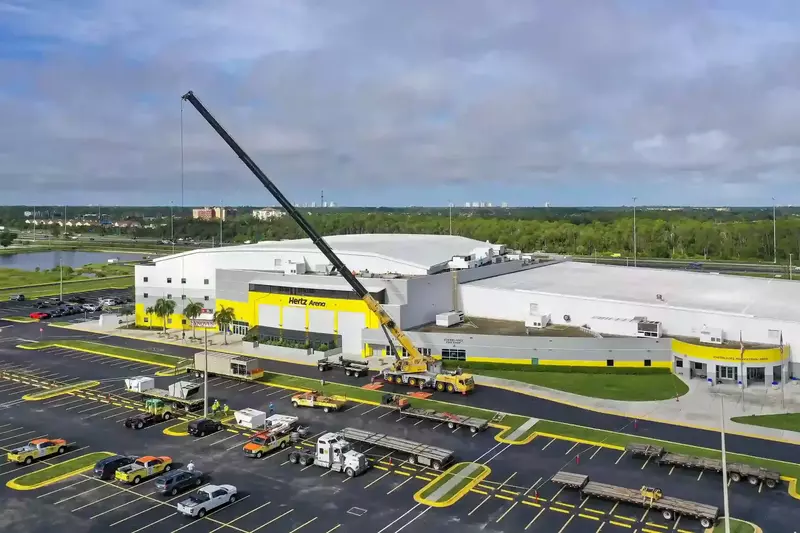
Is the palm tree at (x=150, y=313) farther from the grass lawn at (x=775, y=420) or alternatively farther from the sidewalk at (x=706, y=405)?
the grass lawn at (x=775, y=420)

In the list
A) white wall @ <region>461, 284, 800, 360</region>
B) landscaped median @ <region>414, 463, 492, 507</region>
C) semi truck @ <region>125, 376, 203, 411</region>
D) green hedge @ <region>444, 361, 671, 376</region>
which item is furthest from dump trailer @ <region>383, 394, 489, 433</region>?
white wall @ <region>461, 284, 800, 360</region>

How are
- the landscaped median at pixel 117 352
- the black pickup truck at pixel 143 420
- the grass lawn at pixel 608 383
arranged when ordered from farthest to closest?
the landscaped median at pixel 117 352, the grass lawn at pixel 608 383, the black pickup truck at pixel 143 420

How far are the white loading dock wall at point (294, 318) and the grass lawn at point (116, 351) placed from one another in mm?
13039

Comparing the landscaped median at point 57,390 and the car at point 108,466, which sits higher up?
the landscaped median at point 57,390

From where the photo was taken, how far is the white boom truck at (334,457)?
37.9m

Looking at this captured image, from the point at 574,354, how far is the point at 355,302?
24.9 metres

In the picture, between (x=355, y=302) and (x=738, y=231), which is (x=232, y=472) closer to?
(x=355, y=302)

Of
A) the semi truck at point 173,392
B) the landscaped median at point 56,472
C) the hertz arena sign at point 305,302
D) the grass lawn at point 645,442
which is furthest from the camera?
the hertz arena sign at point 305,302

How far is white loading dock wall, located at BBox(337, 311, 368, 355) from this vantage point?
7125cm

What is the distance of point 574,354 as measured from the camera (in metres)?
62.4

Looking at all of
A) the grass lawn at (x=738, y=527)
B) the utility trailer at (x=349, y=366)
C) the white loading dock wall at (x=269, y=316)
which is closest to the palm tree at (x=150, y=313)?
the white loading dock wall at (x=269, y=316)

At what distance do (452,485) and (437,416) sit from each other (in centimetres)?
1070

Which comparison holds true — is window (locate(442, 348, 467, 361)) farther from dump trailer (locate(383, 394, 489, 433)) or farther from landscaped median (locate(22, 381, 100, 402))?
landscaped median (locate(22, 381, 100, 402))

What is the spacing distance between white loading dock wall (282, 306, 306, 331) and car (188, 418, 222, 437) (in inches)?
1166
